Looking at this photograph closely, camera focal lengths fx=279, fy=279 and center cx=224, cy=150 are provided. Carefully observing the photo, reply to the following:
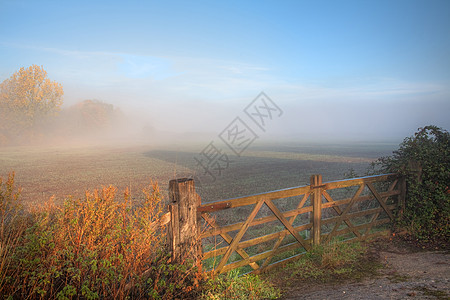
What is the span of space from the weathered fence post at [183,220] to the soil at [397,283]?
1.73 meters

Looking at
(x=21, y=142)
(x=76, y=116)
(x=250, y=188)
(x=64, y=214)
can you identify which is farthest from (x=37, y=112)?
(x=64, y=214)

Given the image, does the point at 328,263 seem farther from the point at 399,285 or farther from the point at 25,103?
the point at 25,103

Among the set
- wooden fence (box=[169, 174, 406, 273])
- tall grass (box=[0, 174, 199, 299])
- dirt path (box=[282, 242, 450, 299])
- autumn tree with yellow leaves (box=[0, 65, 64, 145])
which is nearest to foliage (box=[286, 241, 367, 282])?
wooden fence (box=[169, 174, 406, 273])

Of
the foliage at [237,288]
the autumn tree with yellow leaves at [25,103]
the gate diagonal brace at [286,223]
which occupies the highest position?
the autumn tree with yellow leaves at [25,103]

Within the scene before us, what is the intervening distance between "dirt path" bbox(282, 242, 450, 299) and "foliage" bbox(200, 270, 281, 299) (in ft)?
0.98

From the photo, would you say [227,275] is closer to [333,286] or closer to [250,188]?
[333,286]

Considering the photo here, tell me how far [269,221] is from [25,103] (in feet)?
204

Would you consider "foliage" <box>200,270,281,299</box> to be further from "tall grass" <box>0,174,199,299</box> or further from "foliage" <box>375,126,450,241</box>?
"foliage" <box>375,126,450,241</box>

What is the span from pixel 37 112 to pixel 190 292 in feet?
213

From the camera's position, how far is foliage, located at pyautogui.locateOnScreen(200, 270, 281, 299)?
4.08 meters

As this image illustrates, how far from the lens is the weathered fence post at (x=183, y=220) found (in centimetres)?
410

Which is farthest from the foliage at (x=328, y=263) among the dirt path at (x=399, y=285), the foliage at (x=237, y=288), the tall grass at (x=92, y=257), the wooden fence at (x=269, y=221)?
the tall grass at (x=92, y=257)

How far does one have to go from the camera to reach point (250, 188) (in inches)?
683

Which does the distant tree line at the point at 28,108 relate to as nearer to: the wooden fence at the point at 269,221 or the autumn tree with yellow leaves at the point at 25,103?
the autumn tree with yellow leaves at the point at 25,103
